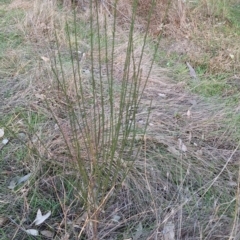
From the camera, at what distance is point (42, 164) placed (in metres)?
2.09

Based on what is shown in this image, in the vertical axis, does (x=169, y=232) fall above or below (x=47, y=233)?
above

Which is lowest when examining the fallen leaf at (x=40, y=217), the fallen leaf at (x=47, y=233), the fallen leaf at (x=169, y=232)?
the fallen leaf at (x=47, y=233)

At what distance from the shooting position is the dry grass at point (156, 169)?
5.96ft

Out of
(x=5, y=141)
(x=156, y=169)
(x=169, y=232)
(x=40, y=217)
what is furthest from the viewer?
(x=5, y=141)

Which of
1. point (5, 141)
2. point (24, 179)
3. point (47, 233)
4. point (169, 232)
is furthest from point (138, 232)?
point (5, 141)

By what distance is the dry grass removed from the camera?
182 centimetres

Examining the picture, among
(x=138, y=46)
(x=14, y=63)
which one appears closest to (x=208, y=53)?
(x=138, y=46)

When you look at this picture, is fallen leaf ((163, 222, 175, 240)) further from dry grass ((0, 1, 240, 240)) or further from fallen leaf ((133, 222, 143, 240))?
fallen leaf ((133, 222, 143, 240))

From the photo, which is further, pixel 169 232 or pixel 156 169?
pixel 156 169

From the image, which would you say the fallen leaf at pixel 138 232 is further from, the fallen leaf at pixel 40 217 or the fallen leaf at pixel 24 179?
the fallen leaf at pixel 24 179

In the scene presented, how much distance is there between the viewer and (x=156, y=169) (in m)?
2.14

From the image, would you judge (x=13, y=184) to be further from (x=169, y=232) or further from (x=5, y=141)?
(x=169, y=232)

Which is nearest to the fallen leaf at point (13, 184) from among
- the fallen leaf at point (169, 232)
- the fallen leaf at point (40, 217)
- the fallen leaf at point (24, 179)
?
the fallen leaf at point (24, 179)

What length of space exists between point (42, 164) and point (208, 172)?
910 millimetres
